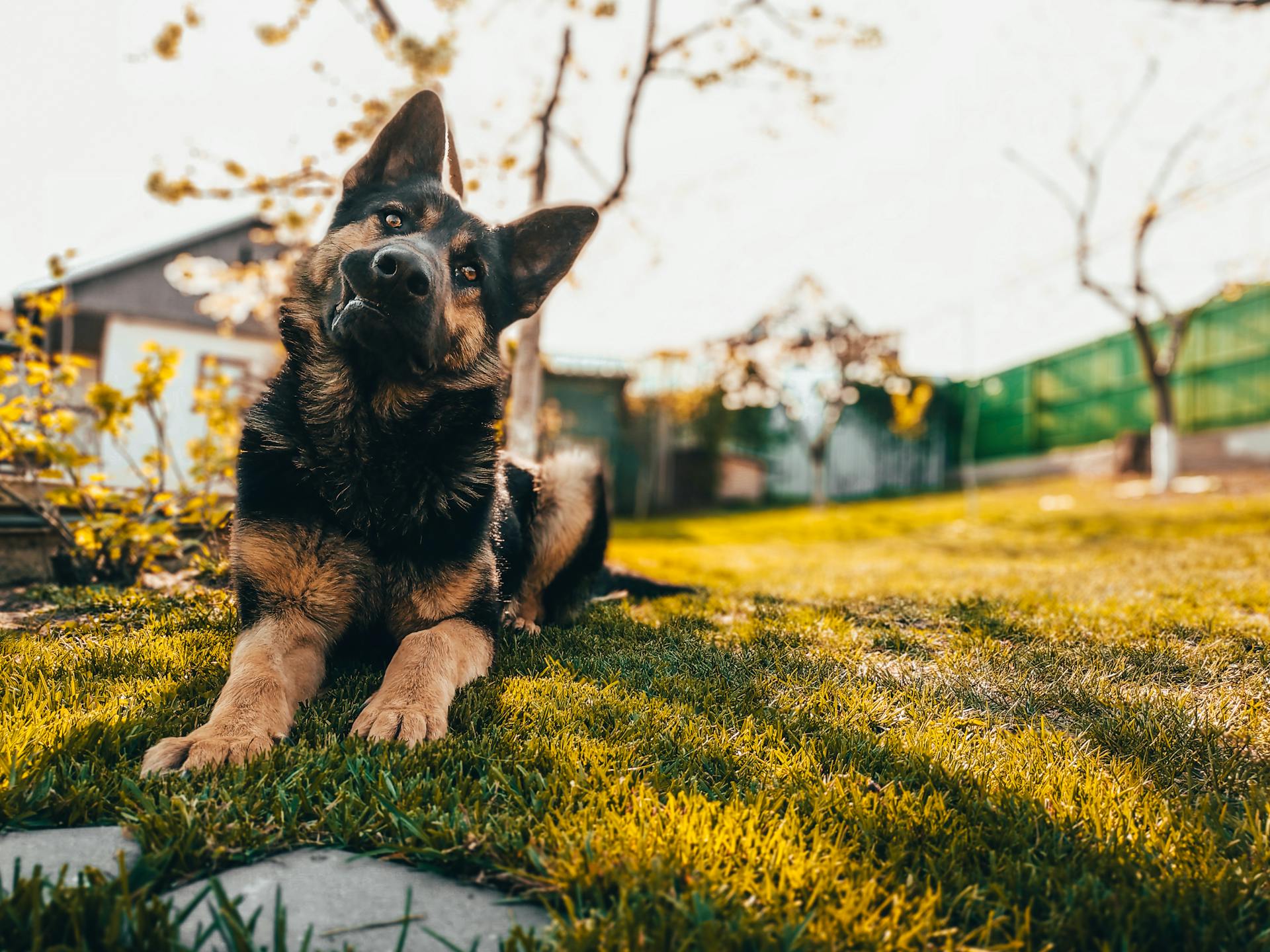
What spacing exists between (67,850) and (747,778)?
1.41 meters

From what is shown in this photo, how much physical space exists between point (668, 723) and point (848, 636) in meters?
1.55

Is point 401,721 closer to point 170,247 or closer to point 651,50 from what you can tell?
point 651,50

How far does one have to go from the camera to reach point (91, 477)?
429 centimetres

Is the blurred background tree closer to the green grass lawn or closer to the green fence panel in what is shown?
the green fence panel

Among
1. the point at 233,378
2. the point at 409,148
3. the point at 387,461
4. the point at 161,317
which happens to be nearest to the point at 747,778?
the point at 387,461

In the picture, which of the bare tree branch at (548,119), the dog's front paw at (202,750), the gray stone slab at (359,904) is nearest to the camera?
the gray stone slab at (359,904)

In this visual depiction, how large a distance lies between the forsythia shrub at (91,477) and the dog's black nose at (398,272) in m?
2.20

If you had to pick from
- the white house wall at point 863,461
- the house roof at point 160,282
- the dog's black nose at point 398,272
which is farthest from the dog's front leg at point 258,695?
the white house wall at point 863,461

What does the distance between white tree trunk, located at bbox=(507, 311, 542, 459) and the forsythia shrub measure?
289 cm

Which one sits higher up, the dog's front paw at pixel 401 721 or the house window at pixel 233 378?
the house window at pixel 233 378

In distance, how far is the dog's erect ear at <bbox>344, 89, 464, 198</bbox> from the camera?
10.5ft

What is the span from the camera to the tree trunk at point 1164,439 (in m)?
15.5

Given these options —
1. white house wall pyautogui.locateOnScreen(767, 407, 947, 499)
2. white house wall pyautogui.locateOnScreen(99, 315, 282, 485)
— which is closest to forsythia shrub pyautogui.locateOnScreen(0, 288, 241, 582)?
white house wall pyautogui.locateOnScreen(99, 315, 282, 485)

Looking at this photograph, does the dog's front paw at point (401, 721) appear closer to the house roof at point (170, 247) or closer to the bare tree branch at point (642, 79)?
the bare tree branch at point (642, 79)
